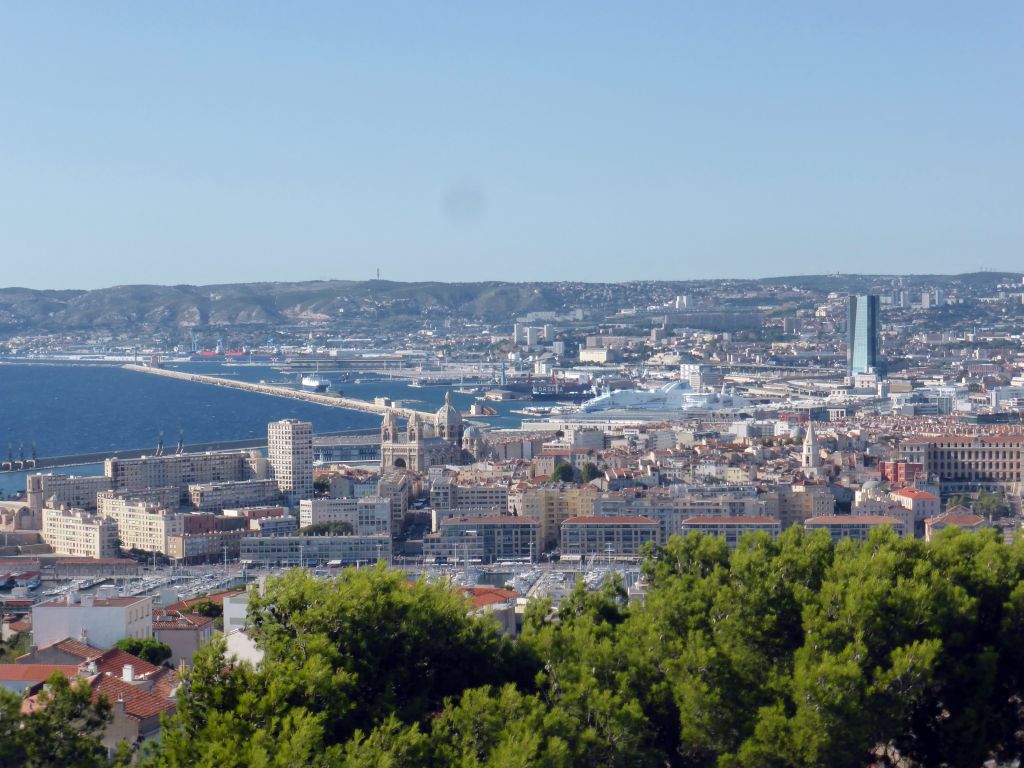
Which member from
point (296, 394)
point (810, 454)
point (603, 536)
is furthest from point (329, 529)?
point (296, 394)

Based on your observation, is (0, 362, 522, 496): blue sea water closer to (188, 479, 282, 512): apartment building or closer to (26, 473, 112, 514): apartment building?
(26, 473, 112, 514): apartment building

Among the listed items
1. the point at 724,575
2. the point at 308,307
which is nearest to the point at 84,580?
the point at 724,575

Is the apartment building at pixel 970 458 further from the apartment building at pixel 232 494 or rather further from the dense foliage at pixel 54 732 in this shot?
the dense foliage at pixel 54 732

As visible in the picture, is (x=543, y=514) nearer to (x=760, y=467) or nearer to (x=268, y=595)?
(x=760, y=467)

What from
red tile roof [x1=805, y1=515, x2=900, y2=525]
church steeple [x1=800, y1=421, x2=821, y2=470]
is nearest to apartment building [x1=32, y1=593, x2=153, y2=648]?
red tile roof [x1=805, y1=515, x2=900, y2=525]

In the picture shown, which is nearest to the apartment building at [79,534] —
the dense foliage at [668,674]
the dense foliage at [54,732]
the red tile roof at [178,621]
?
the red tile roof at [178,621]

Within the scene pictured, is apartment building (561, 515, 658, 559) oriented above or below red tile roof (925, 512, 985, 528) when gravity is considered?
below
